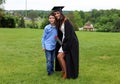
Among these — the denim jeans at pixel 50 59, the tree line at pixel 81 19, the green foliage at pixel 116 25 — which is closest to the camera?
the denim jeans at pixel 50 59

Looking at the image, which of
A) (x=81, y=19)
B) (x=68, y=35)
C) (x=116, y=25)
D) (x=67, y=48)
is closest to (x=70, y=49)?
(x=67, y=48)

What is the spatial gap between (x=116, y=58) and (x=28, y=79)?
512 centimetres

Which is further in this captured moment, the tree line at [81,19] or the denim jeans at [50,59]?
the tree line at [81,19]

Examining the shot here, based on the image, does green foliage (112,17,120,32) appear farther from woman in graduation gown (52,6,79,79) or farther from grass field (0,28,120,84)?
woman in graduation gown (52,6,79,79)

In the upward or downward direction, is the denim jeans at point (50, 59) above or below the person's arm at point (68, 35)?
below

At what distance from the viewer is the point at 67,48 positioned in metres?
9.02

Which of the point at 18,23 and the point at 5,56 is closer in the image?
the point at 5,56

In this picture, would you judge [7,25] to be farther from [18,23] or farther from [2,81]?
[2,81]

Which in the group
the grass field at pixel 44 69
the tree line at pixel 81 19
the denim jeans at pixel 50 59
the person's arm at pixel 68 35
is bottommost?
the tree line at pixel 81 19

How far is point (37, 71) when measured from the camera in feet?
33.8

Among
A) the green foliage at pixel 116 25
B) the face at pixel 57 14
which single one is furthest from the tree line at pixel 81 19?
the face at pixel 57 14

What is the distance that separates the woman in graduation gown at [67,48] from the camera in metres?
9.01

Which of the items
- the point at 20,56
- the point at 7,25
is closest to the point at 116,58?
the point at 20,56

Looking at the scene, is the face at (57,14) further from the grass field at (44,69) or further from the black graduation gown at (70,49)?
the grass field at (44,69)
